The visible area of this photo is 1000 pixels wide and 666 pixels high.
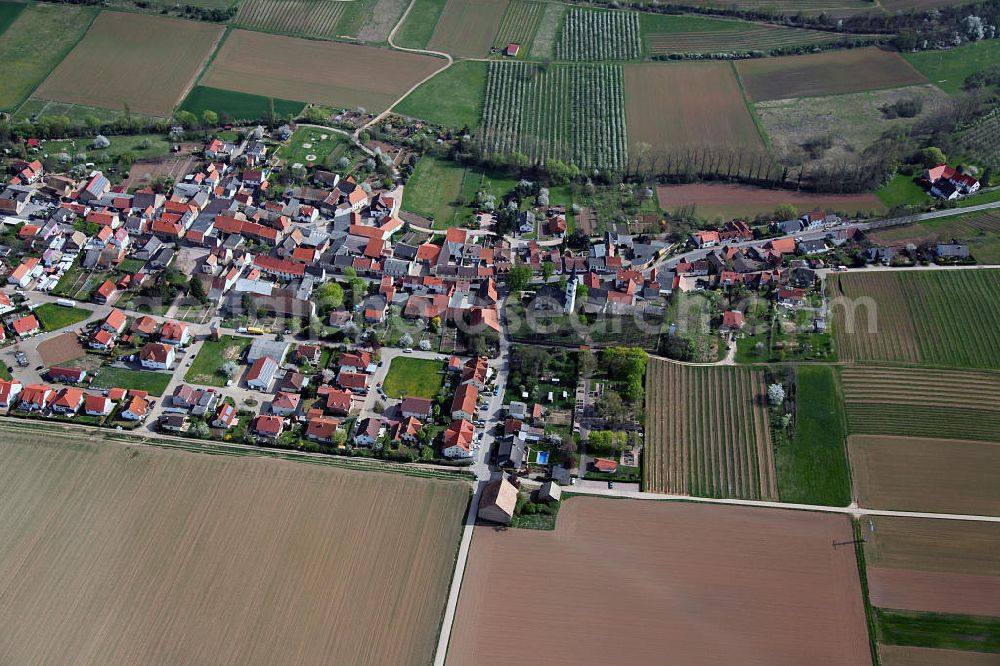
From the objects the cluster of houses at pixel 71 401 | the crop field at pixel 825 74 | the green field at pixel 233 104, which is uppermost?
the crop field at pixel 825 74

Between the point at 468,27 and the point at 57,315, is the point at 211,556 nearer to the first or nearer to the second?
the point at 57,315

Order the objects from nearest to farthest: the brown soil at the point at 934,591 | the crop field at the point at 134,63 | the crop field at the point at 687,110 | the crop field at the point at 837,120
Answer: the brown soil at the point at 934,591
the crop field at the point at 837,120
the crop field at the point at 687,110
the crop field at the point at 134,63

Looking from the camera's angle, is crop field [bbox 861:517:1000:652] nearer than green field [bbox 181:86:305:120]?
Yes

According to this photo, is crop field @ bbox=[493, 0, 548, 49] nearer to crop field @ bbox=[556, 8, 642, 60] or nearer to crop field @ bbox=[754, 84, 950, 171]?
crop field @ bbox=[556, 8, 642, 60]

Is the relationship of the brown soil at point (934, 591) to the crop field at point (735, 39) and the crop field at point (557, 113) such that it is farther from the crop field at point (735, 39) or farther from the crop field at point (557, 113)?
the crop field at point (735, 39)

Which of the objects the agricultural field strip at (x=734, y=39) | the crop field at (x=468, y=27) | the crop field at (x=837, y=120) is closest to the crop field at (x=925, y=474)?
the crop field at (x=837, y=120)

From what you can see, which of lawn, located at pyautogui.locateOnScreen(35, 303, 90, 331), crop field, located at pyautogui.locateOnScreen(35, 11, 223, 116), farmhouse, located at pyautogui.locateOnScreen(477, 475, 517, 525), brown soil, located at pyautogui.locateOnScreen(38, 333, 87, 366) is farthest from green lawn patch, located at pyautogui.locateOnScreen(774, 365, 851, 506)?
crop field, located at pyautogui.locateOnScreen(35, 11, 223, 116)

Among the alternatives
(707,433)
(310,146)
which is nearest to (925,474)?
(707,433)
